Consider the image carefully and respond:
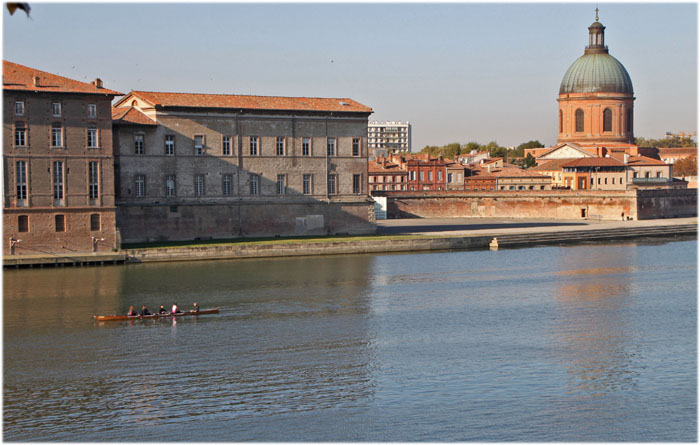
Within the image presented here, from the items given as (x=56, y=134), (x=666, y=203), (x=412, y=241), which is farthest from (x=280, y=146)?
(x=666, y=203)

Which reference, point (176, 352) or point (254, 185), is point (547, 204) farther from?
point (176, 352)

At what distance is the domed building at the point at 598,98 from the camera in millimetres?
142125

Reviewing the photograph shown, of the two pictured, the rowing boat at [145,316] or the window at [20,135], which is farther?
the window at [20,135]

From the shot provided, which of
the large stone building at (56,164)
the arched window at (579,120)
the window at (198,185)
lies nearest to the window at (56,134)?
the large stone building at (56,164)

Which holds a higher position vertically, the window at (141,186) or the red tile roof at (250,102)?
the red tile roof at (250,102)

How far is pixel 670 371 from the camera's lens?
32344 millimetres

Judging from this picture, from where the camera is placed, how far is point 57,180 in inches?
2384

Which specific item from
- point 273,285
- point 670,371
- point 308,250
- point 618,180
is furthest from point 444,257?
point 618,180

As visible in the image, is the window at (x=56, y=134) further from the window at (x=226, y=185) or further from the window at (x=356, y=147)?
the window at (x=356, y=147)

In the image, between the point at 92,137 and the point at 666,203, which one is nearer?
the point at 92,137

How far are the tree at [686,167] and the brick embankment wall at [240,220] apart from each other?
103 m

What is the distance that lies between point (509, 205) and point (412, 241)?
128 feet

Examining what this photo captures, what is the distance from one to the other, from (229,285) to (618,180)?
7805cm

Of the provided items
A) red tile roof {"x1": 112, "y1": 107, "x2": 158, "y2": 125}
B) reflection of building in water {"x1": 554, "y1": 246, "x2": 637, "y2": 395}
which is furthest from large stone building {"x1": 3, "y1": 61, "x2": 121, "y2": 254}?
reflection of building in water {"x1": 554, "y1": 246, "x2": 637, "y2": 395}
